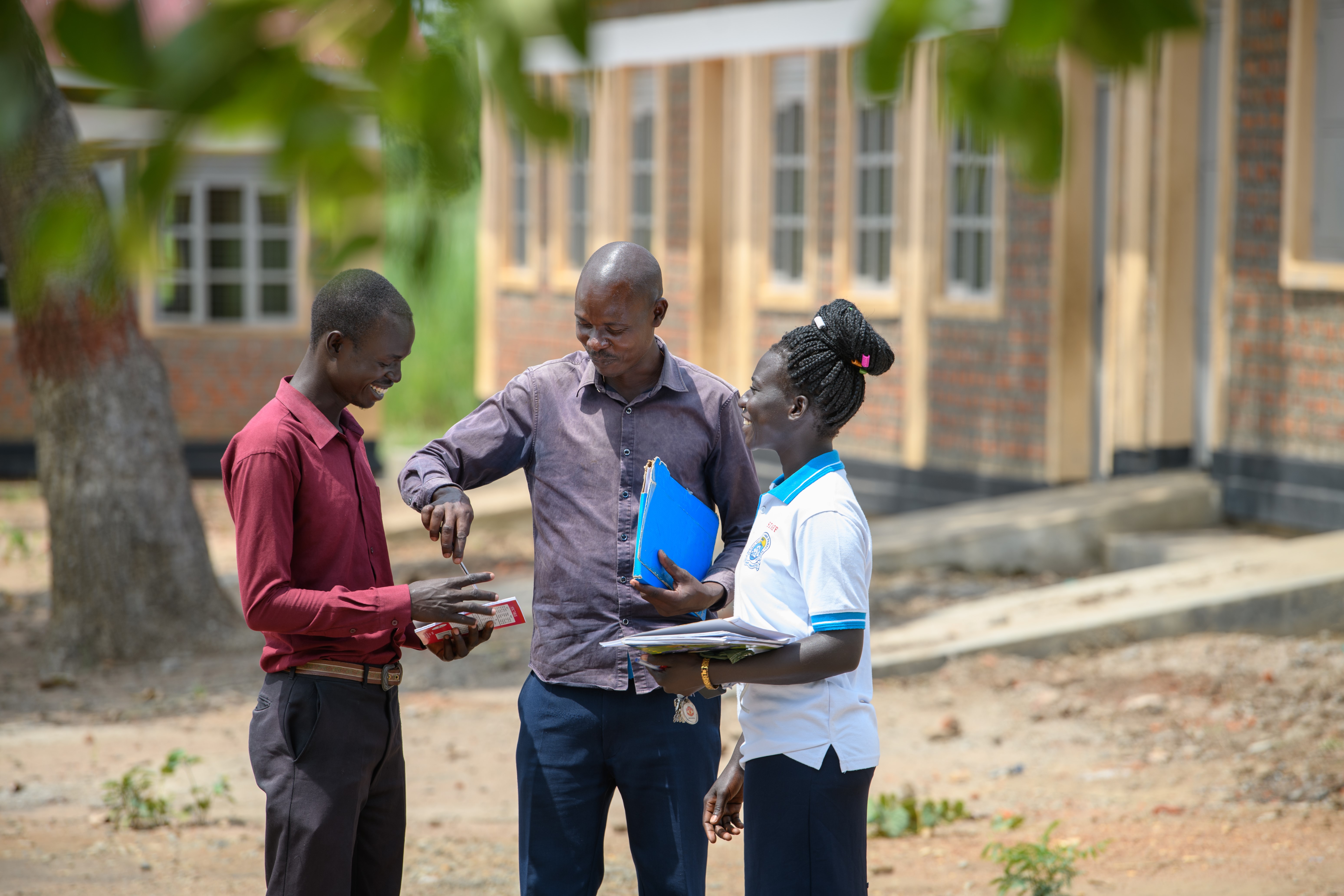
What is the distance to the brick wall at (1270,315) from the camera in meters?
9.46

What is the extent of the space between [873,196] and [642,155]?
3.53 m

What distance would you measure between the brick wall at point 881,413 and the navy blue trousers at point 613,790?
903 cm

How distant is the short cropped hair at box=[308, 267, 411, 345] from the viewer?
3264 millimetres

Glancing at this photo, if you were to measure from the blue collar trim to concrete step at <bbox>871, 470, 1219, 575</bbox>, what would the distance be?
6.93 metres

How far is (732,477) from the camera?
3.66 meters

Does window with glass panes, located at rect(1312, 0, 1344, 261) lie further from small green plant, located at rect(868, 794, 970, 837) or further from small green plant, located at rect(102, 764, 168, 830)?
small green plant, located at rect(102, 764, 168, 830)

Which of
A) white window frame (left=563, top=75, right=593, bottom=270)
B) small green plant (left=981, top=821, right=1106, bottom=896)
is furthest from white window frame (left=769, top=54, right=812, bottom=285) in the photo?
small green plant (left=981, top=821, right=1106, bottom=896)

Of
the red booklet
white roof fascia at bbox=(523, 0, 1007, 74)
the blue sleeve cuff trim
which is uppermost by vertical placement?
white roof fascia at bbox=(523, 0, 1007, 74)

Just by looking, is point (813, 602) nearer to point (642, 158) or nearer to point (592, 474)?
point (592, 474)

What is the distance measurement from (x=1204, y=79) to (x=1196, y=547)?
346 centimetres

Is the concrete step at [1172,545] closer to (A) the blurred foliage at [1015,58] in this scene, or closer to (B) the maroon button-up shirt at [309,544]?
(B) the maroon button-up shirt at [309,544]

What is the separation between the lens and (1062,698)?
7.41m

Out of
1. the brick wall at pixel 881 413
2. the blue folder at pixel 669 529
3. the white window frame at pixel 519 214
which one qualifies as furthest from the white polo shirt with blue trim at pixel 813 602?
the white window frame at pixel 519 214

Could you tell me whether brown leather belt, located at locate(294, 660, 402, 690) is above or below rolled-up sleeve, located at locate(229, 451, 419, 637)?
below
